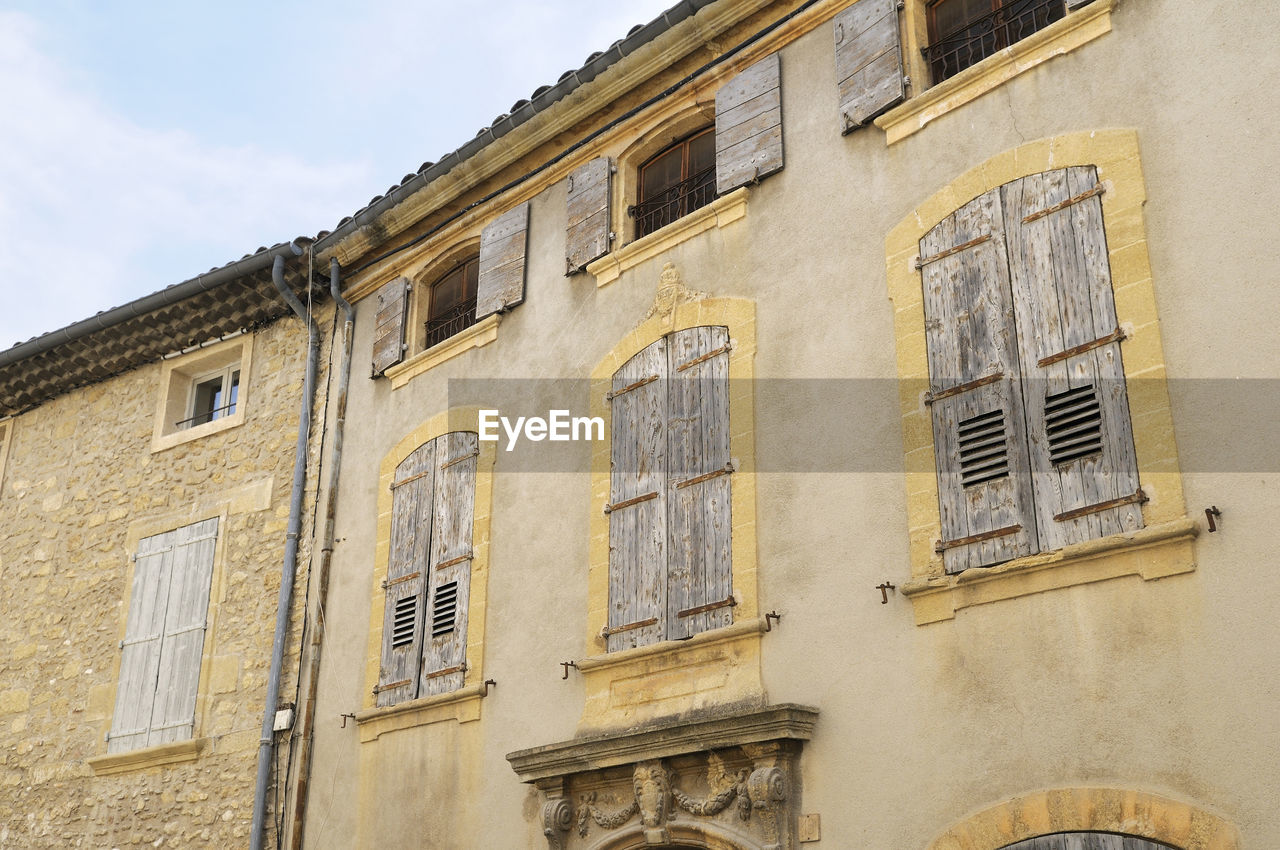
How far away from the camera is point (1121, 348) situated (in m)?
6.27

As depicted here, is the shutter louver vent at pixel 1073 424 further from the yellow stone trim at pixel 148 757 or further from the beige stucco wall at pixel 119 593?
the yellow stone trim at pixel 148 757

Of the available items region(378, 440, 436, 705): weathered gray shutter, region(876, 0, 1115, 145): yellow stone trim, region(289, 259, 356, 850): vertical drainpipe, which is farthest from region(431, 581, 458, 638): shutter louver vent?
region(876, 0, 1115, 145): yellow stone trim

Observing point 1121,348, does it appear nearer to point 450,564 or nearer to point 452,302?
point 450,564

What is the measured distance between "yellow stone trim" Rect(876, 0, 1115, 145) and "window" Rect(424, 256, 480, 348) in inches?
156

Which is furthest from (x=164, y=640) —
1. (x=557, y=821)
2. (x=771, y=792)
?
(x=771, y=792)

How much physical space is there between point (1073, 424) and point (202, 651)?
7286mm

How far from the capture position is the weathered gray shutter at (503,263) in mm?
9812

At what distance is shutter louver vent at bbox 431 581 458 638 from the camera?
9.20m

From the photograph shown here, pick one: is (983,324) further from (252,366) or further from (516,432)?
(252,366)

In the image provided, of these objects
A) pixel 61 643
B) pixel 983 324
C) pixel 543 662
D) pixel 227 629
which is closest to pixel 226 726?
pixel 227 629

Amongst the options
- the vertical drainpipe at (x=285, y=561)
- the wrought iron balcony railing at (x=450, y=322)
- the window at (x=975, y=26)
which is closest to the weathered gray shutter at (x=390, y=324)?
the wrought iron balcony railing at (x=450, y=322)

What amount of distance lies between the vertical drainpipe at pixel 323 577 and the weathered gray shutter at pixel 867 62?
490 cm

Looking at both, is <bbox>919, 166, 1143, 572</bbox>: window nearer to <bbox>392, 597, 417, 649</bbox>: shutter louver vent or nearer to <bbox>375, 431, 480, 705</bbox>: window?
<bbox>375, 431, 480, 705</bbox>: window

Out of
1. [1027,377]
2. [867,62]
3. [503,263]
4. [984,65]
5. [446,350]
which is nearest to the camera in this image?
[1027,377]
